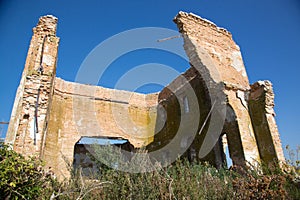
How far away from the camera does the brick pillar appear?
8.23m

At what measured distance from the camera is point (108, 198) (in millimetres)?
4961

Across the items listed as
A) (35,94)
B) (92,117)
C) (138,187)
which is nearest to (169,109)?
(92,117)

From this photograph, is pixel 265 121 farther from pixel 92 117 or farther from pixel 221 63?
pixel 92 117

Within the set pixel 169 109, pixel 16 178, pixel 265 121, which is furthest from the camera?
pixel 169 109

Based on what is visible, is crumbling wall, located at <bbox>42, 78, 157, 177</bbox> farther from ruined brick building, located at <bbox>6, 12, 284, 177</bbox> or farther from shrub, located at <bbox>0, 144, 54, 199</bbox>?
shrub, located at <bbox>0, 144, 54, 199</bbox>

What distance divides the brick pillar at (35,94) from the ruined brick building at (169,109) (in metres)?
0.03

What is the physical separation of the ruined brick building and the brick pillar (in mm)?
32

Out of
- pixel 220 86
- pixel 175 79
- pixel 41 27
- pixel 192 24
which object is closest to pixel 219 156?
pixel 220 86

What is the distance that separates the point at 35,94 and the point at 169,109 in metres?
9.00

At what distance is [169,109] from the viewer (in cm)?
1584

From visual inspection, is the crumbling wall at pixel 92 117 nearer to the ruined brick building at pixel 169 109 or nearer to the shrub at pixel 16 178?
the ruined brick building at pixel 169 109

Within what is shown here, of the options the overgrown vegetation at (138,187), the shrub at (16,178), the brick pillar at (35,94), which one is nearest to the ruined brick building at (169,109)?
the brick pillar at (35,94)

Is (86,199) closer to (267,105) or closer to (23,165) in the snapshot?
(23,165)

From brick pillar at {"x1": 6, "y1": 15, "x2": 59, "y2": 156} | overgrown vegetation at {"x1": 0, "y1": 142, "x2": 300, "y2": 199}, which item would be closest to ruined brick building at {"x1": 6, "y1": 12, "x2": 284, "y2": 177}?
brick pillar at {"x1": 6, "y1": 15, "x2": 59, "y2": 156}
